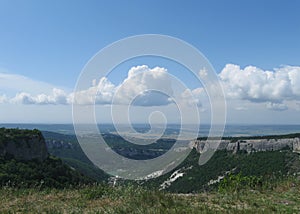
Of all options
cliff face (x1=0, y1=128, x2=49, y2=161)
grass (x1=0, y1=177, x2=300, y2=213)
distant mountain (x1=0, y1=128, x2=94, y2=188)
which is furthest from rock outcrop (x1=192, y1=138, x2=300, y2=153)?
grass (x1=0, y1=177, x2=300, y2=213)

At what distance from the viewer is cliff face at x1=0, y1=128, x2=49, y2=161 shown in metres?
46.9

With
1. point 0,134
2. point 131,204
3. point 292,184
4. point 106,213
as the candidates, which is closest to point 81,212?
point 106,213

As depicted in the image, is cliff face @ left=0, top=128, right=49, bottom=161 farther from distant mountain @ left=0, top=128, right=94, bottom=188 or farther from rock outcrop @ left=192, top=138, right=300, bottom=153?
rock outcrop @ left=192, top=138, right=300, bottom=153

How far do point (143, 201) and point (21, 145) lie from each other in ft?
156

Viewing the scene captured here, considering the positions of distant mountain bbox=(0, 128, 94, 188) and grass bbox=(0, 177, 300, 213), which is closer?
grass bbox=(0, 177, 300, 213)

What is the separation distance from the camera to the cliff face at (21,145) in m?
46.9

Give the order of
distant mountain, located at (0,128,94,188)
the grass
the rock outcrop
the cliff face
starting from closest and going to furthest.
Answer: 1. the grass
2. distant mountain, located at (0,128,94,188)
3. the cliff face
4. the rock outcrop

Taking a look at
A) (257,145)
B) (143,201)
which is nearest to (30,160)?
(143,201)

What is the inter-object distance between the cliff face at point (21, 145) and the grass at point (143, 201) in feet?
129

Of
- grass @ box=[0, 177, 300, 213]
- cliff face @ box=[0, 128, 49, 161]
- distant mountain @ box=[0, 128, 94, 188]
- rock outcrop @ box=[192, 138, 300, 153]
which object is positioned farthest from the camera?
rock outcrop @ box=[192, 138, 300, 153]

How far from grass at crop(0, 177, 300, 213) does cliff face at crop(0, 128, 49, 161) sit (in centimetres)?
3920

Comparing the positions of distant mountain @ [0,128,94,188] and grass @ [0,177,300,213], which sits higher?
grass @ [0,177,300,213]

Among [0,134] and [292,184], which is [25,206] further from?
[0,134]

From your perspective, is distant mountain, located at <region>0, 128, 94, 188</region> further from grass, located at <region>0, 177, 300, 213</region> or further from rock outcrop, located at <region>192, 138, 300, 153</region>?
rock outcrop, located at <region>192, 138, 300, 153</region>
